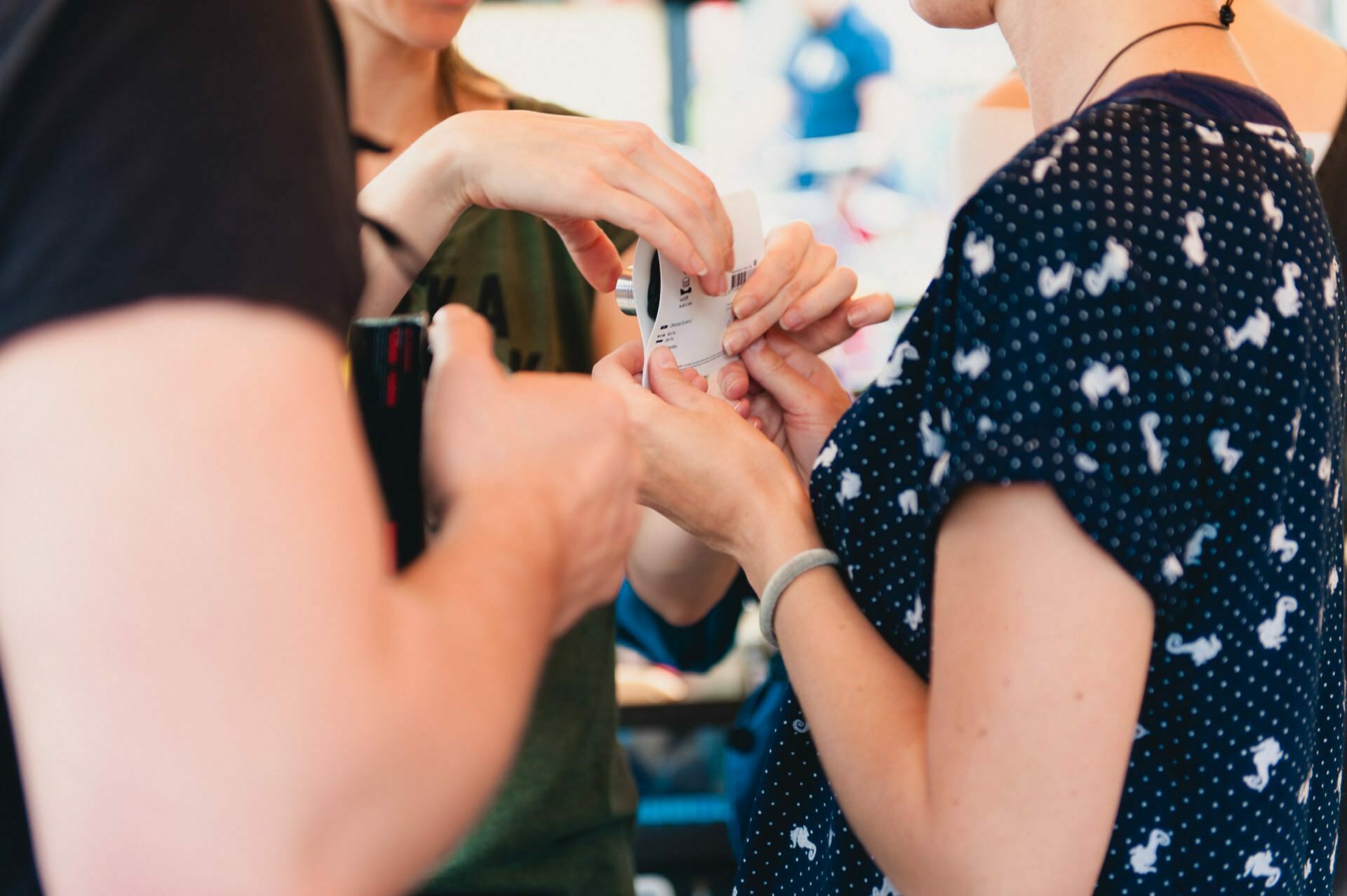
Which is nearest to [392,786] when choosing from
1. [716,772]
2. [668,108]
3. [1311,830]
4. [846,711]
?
[846,711]

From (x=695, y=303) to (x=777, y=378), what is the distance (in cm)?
16

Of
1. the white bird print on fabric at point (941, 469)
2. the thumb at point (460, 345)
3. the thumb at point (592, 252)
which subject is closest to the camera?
the thumb at point (460, 345)

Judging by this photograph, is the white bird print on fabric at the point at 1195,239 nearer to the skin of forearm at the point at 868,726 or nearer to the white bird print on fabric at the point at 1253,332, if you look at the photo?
the white bird print on fabric at the point at 1253,332

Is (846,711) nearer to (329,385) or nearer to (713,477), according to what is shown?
(713,477)

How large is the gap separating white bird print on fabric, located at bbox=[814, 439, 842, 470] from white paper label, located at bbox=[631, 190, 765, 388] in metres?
0.24

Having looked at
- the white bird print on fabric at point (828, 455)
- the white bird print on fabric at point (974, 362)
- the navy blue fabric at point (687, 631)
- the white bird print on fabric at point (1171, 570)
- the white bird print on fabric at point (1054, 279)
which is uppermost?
the white bird print on fabric at point (1054, 279)

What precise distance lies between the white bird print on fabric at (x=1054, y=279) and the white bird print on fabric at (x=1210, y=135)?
153 mm

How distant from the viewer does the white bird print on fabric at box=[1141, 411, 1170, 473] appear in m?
0.73

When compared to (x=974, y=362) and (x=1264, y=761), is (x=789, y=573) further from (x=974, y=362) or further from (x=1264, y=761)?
(x=1264, y=761)

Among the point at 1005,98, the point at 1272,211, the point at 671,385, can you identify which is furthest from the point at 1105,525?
the point at 1005,98

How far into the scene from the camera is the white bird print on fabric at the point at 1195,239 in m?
0.74

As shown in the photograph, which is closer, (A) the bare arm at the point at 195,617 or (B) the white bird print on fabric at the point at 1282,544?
(A) the bare arm at the point at 195,617

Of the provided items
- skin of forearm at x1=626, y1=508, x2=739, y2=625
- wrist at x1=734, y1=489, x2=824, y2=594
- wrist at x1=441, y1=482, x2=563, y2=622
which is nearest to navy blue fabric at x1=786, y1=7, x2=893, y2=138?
skin of forearm at x1=626, y1=508, x2=739, y2=625

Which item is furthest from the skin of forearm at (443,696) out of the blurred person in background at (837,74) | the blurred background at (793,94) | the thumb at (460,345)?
the blurred person in background at (837,74)
